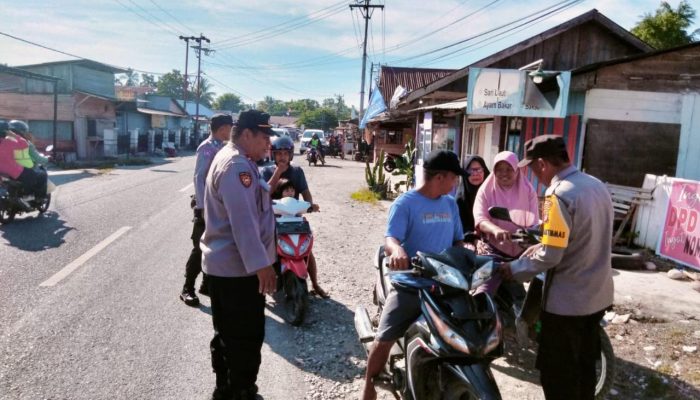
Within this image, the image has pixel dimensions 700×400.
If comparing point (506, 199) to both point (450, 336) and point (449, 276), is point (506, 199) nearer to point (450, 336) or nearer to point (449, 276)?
point (449, 276)

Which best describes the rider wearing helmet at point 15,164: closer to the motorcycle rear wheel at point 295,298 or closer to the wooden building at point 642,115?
the motorcycle rear wheel at point 295,298

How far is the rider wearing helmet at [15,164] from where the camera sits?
28.9ft

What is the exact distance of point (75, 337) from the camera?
4.25m

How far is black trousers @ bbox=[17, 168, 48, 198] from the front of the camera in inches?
352

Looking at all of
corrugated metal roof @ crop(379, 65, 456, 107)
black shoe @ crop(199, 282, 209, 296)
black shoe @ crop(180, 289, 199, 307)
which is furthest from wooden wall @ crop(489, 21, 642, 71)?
corrugated metal roof @ crop(379, 65, 456, 107)

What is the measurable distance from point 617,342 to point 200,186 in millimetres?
4270

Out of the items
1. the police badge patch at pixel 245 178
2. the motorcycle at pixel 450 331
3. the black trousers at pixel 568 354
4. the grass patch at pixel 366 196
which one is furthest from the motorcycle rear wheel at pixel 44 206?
the black trousers at pixel 568 354

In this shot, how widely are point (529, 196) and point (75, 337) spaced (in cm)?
410

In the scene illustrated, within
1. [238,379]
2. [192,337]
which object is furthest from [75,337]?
[238,379]

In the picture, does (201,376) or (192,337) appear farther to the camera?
(192,337)

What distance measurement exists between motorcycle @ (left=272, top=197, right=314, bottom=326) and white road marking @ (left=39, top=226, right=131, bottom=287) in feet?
8.97

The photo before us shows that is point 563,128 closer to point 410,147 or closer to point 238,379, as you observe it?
point 410,147

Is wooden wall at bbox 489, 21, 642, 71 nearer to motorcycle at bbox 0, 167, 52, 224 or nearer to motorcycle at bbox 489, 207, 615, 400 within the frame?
motorcycle at bbox 489, 207, 615, 400

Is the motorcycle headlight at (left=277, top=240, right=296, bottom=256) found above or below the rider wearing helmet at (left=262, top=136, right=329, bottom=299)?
below
